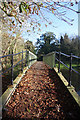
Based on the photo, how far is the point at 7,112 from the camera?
2453 mm

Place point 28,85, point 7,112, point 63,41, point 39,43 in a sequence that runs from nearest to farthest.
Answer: point 7,112 < point 28,85 < point 63,41 < point 39,43

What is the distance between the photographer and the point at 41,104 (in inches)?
109

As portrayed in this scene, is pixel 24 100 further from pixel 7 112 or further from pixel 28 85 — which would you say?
pixel 28 85

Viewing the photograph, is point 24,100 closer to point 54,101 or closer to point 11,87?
point 11,87

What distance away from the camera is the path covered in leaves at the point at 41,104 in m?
2.36

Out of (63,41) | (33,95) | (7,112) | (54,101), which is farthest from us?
(63,41)

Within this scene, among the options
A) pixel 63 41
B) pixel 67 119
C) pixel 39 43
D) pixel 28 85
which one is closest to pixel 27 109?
pixel 67 119

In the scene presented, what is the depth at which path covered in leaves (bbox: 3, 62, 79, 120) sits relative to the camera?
2361 millimetres

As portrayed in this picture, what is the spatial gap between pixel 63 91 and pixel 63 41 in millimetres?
28063

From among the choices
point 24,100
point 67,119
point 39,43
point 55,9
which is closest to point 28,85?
point 24,100

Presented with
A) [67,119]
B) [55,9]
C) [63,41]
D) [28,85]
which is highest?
[63,41]

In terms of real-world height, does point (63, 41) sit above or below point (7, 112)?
above

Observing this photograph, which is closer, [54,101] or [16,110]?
[16,110]

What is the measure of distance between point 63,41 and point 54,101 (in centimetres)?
2864
